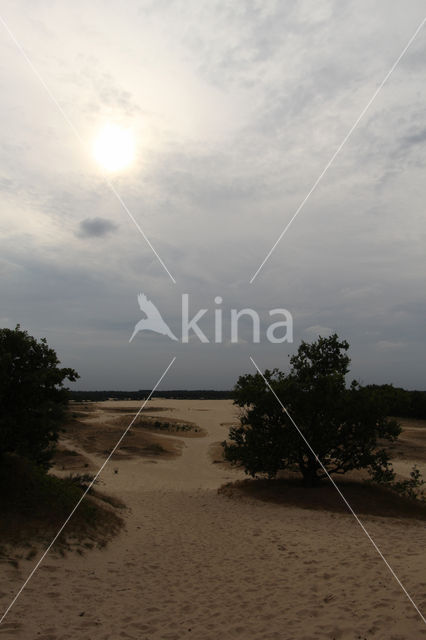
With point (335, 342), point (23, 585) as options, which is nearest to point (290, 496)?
point (335, 342)

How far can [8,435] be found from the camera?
12.2m

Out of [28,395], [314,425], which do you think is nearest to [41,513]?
[28,395]

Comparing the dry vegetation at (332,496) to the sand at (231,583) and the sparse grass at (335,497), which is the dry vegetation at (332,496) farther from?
the sand at (231,583)

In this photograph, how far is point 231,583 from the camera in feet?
30.9

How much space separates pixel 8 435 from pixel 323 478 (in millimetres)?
15440

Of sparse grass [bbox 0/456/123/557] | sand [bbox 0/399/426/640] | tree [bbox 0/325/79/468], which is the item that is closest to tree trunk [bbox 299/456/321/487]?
sand [bbox 0/399/426/640]

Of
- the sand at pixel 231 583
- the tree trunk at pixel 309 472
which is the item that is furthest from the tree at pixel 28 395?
the tree trunk at pixel 309 472

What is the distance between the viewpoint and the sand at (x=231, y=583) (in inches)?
279

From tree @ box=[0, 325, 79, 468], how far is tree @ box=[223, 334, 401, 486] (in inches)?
366

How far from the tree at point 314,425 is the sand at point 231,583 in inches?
132

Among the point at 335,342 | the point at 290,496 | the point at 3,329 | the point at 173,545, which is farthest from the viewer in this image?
the point at 335,342

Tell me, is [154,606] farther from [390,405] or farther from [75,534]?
[390,405]

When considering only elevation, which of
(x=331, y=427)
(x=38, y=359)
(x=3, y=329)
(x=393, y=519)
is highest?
Answer: (x=3, y=329)

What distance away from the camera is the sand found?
7078 mm
